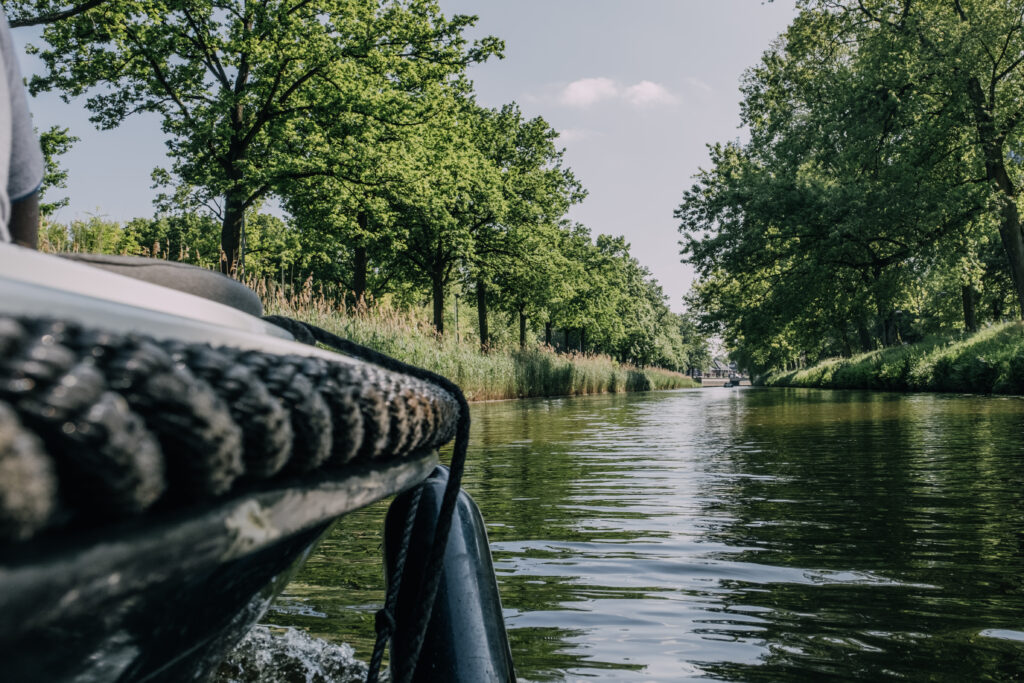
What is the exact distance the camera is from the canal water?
2.06 m

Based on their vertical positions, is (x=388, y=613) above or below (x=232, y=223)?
below

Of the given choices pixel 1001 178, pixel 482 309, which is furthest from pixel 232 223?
pixel 1001 178

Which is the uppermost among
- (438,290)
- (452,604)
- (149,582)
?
(438,290)

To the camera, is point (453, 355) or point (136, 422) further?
point (453, 355)

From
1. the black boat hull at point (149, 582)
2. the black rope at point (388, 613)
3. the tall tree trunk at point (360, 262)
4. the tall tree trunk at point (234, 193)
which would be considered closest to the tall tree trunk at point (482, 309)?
the tall tree trunk at point (360, 262)

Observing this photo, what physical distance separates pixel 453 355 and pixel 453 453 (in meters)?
16.4

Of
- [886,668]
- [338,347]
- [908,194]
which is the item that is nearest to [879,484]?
[886,668]

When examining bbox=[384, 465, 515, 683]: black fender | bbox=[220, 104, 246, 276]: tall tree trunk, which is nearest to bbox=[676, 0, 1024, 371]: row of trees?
bbox=[220, 104, 246, 276]: tall tree trunk

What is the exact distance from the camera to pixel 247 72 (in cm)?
1872

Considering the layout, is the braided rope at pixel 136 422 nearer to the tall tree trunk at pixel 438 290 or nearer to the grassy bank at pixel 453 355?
the grassy bank at pixel 453 355

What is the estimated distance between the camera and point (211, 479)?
517 millimetres

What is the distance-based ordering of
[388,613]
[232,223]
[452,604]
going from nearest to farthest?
[388,613] → [452,604] → [232,223]

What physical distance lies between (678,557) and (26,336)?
9.96 feet

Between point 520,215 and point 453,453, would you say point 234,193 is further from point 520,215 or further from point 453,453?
point 453,453
